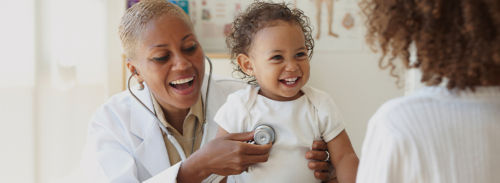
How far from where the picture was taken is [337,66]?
3.41 m

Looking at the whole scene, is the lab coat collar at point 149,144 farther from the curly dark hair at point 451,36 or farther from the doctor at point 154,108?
the curly dark hair at point 451,36

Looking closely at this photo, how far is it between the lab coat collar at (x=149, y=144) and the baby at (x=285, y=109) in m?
0.37

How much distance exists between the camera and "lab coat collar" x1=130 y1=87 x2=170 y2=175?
4.91 feet

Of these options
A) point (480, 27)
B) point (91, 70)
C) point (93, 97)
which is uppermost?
point (480, 27)

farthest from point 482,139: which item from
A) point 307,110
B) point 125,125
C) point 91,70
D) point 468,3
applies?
point 91,70

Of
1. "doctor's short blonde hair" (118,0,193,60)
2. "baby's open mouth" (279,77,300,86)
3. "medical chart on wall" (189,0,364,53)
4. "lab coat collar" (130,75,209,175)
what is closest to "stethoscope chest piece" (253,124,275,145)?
"baby's open mouth" (279,77,300,86)

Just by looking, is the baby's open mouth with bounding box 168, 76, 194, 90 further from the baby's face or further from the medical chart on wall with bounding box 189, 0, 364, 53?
the medical chart on wall with bounding box 189, 0, 364, 53

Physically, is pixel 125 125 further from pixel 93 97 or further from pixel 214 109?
pixel 93 97

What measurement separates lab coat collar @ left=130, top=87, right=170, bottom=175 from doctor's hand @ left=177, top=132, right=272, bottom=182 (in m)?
0.25

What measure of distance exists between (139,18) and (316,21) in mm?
2138

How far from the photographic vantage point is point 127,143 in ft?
4.96

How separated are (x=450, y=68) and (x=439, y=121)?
0.08 m

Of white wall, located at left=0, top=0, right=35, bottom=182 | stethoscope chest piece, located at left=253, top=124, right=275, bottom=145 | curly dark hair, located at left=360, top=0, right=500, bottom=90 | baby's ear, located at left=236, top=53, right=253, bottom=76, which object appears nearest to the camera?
curly dark hair, located at left=360, top=0, right=500, bottom=90

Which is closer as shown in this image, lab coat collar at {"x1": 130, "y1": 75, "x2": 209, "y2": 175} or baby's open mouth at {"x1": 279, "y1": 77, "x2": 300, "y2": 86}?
baby's open mouth at {"x1": 279, "y1": 77, "x2": 300, "y2": 86}
